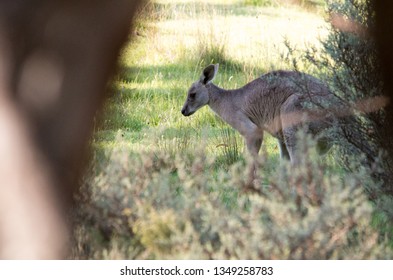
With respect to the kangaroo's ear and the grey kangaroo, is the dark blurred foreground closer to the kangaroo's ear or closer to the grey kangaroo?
the grey kangaroo

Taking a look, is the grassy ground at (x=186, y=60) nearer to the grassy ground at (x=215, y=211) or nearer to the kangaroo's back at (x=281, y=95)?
the kangaroo's back at (x=281, y=95)

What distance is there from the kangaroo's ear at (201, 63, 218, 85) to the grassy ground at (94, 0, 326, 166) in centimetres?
55

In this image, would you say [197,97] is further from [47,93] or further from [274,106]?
[47,93]

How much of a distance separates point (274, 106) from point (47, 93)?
15.0 ft

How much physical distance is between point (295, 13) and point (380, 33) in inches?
327

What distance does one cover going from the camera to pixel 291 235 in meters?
5.12

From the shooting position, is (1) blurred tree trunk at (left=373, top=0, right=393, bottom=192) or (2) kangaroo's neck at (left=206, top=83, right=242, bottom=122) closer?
(1) blurred tree trunk at (left=373, top=0, right=393, bottom=192)

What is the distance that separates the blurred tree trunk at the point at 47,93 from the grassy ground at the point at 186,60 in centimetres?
342

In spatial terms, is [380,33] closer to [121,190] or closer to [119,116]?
[121,190]

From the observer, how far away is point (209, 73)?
345 inches

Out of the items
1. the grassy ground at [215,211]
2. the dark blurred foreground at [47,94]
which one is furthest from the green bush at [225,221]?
the dark blurred foreground at [47,94]

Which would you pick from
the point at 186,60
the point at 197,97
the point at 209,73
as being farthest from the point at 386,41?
the point at 186,60

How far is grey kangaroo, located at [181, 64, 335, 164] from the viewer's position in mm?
7295

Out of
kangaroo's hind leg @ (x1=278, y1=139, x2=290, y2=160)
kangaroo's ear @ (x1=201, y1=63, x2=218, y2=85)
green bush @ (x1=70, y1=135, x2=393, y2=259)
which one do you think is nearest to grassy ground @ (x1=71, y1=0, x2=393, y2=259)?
green bush @ (x1=70, y1=135, x2=393, y2=259)
